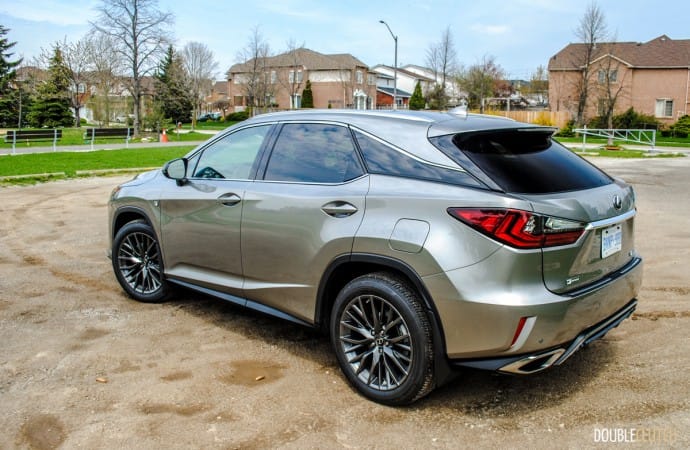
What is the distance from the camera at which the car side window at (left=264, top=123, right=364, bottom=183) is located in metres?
3.92

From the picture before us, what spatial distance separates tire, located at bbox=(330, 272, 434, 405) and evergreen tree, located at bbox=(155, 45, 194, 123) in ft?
166

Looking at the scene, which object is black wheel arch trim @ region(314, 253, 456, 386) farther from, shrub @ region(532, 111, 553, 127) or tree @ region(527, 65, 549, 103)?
tree @ region(527, 65, 549, 103)

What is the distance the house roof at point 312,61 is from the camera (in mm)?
69438

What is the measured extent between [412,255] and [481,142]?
808 millimetres

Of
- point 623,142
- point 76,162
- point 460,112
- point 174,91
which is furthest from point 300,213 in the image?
point 174,91

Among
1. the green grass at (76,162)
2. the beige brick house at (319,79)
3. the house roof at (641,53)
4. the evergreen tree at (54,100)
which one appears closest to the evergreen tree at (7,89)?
the evergreen tree at (54,100)

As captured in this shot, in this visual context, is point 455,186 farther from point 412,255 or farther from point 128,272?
point 128,272

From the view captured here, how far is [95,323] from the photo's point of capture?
506cm

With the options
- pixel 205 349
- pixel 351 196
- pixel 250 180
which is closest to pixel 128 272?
pixel 205 349

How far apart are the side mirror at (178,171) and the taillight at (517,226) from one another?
2665 mm

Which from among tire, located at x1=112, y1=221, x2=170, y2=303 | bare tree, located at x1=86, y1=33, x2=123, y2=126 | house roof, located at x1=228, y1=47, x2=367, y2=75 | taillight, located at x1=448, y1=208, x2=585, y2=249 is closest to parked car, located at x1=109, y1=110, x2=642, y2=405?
taillight, located at x1=448, y1=208, x2=585, y2=249

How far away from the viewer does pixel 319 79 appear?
7600cm

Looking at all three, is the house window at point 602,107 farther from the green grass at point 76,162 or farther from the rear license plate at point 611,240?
the rear license plate at point 611,240

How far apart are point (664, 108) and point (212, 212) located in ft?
190
